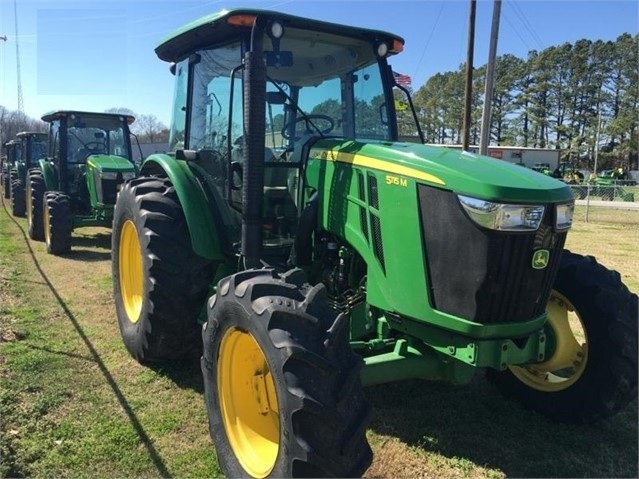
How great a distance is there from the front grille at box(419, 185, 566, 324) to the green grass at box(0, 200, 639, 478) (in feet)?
2.34

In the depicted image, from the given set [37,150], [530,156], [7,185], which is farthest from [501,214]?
[530,156]

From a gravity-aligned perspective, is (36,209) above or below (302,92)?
below

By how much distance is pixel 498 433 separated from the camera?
11.5ft

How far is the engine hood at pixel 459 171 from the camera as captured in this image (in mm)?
2689

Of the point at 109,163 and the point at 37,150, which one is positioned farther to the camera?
the point at 37,150

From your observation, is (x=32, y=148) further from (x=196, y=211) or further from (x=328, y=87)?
(x=328, y=87)

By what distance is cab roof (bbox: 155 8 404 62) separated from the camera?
11.1ft

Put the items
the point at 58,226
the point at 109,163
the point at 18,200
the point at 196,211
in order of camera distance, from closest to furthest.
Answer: the point at 196,211
the point at 58,226
the point at 109,163
the point at 18,200

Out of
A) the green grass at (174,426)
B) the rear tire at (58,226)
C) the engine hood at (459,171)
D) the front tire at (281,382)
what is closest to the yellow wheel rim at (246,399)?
the front tire at (281,382)

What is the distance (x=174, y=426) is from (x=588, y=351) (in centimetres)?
259

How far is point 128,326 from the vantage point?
15.1 ft

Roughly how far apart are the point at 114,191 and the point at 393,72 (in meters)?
6.64

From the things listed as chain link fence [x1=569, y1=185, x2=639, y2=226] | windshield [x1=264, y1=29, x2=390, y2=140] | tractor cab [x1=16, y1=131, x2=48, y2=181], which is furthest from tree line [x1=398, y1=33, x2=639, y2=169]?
windshield [x1=264, y1=29, x2=390, y2=140]

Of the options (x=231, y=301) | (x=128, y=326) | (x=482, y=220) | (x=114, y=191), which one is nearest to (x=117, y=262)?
(x=128, y=326)
